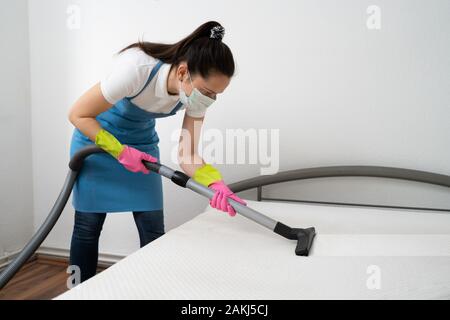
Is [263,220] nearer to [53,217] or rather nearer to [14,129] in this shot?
[53,217]

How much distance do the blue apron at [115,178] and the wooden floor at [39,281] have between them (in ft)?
2.23

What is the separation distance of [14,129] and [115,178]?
1043mm

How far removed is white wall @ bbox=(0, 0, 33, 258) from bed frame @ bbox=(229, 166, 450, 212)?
127 cm

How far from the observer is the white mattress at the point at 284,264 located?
78cm

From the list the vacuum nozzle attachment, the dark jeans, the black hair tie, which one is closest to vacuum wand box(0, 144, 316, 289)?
the vacuum nozzle attachment

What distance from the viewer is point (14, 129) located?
2053 mm

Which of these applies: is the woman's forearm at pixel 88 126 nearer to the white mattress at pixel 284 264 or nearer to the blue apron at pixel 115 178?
the blue apron at pixel 115 178

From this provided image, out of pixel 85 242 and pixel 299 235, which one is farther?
pixel 85 242

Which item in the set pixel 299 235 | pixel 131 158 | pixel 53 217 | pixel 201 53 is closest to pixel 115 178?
pixel 131 158

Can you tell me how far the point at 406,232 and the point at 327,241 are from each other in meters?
0.31

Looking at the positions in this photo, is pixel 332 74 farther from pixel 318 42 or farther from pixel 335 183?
pixel 335 183

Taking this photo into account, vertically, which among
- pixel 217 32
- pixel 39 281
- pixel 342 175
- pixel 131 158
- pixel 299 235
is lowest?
pixel 39 281

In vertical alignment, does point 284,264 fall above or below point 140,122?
below
